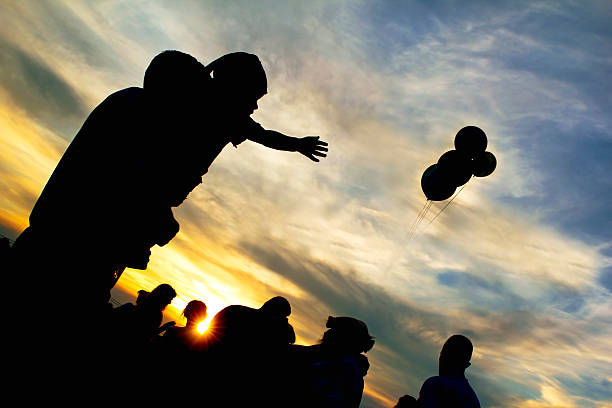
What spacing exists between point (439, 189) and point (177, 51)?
6634mm

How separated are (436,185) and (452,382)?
402 cm

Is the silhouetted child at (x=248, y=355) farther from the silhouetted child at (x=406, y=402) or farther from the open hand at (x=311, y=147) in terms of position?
the silhouetted child at (x=406, y=402)

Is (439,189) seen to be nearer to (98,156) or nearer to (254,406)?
(254,406)

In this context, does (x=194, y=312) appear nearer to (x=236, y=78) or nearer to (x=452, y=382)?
(x=452, y=382)

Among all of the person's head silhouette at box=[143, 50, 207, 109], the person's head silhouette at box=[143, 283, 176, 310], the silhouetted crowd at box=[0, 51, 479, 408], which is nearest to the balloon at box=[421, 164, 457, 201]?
the silhouetted crowd at box=[0, 51, 479, 408]

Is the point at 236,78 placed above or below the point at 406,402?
above

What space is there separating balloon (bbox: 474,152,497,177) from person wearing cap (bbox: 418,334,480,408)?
12.4 feet

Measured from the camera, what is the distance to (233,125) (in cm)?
201

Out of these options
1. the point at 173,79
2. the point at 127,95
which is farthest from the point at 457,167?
the point at 127,95

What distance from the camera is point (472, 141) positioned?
22.7 ft

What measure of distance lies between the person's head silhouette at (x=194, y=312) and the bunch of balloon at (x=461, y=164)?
5.56 metres

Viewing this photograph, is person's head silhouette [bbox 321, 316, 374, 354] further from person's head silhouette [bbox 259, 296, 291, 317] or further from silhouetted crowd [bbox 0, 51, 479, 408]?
silhouetted crowd [bbox 0, 51, 479, 408]

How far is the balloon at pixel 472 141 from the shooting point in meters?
6.91

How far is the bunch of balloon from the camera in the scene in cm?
696
